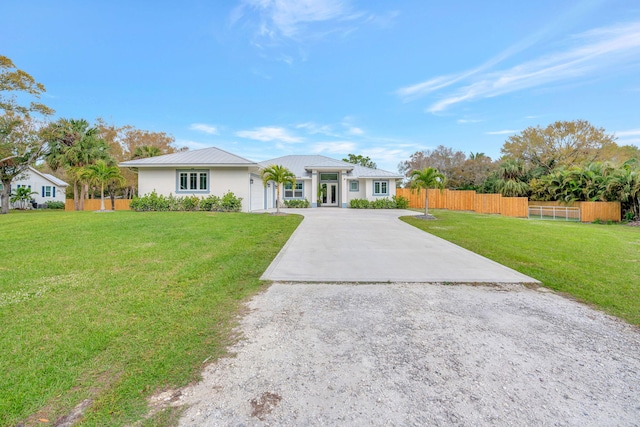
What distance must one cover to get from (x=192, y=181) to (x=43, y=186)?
3067 centimetres

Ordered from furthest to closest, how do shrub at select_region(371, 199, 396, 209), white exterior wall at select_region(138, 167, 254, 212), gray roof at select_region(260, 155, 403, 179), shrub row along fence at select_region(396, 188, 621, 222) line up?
1. shrub at select_region(371, 199, 396, 209)
2. gray roof at select_region(260, 155, 403, 179)
3. shrub row along fence at select_region(396, 188, 621, 222)
4. white exterior wall at select_region(138, 167, 254, 212)

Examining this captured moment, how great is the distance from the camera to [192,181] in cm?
1909

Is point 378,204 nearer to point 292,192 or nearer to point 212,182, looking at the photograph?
point 292,192

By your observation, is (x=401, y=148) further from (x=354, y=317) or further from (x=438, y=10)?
(x=354, y=317)

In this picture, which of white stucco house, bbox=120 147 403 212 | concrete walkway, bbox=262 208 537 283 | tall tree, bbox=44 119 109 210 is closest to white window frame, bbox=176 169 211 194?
white stucco house, bbox=120 147 403 212

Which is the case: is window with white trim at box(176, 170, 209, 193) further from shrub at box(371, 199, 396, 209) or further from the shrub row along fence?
the shrub row along fence

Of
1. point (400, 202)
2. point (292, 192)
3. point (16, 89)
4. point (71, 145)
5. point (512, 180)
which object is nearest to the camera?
point (16, 89)

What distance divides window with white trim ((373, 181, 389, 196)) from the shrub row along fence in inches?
82.6

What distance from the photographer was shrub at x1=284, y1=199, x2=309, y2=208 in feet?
81.8

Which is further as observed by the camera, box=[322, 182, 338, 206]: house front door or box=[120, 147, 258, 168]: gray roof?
box=[322, 182, 338, 206]: house front door

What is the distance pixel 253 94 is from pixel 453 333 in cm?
2095

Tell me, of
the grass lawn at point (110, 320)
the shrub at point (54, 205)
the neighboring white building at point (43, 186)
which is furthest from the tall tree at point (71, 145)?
the grass lawn at point (110, 320)

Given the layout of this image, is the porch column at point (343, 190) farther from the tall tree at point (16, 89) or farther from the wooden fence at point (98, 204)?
the tall tree at point (16, 89)

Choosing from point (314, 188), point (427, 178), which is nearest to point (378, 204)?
point (314, 188)
